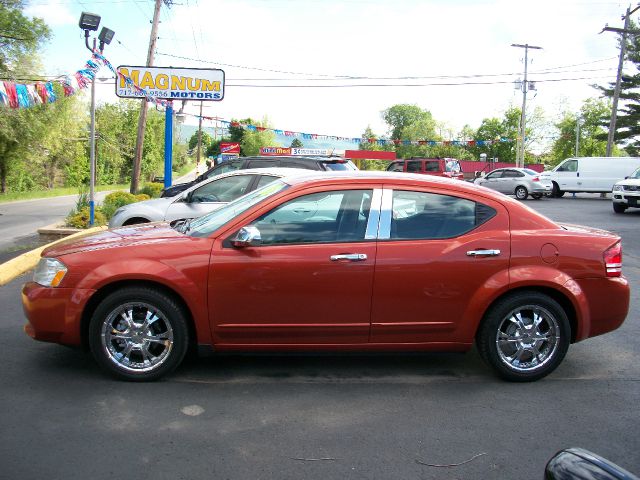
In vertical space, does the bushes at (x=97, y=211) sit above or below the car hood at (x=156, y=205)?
below

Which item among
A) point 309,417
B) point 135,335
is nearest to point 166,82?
point 135,335

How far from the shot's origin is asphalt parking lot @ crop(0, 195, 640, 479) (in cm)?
324

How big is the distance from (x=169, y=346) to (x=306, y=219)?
4.56 ft

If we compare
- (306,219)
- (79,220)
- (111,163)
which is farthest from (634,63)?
(306,219)

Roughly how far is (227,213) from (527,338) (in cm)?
256

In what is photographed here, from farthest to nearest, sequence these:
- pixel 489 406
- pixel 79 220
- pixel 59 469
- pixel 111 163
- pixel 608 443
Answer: pixel 111 163
pixel 79 220
pixel 489 406
pixel 608 443
pixel 59 469

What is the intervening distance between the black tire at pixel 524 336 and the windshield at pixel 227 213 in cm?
193

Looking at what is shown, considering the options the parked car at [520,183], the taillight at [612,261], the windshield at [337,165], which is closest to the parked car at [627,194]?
the parked car at [520,183]

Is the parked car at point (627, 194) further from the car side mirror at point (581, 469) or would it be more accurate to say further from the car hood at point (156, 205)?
the car side mirror at point (581, 469)

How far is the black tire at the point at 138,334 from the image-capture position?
425 cm

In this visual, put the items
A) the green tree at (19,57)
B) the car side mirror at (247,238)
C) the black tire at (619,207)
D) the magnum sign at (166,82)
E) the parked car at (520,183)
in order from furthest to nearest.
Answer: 1. the green tree at (19,57)
2. the parked car at (520,183)
3. the black tire at (619,207)
4. the magnum sign at (166,82)
5. the car side mirror at (247,238)

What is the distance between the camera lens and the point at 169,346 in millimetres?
4320

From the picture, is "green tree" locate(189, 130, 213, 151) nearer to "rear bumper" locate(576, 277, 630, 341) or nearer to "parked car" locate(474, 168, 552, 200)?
"parked car" locate(474, 168, 552, 200)

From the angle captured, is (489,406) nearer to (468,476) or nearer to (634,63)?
(468,476)
